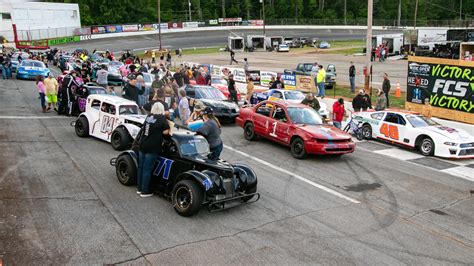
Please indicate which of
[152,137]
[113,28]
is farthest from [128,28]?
[152,137]

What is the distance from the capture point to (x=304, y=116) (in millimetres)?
14156

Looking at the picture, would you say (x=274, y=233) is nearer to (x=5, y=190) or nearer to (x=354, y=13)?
(x=5, y=190)

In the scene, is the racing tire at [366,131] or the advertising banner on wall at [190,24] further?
the advertising banner on wall at [190,24]

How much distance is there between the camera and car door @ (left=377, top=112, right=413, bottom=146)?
1525cm

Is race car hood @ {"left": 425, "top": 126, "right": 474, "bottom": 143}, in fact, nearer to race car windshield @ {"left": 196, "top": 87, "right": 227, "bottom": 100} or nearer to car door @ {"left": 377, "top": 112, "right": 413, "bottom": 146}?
car door @ {"left": 377, "top": 112, "right": 413, "bottom": 146}

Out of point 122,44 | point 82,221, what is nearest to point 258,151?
point 82,221

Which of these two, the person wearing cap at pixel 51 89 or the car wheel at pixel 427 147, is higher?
the person wearing cap at pixel 51 89

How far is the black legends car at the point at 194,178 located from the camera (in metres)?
8.22

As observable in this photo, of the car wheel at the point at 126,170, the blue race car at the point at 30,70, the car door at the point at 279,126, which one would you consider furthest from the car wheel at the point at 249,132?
the blue race car at the point at 30,70

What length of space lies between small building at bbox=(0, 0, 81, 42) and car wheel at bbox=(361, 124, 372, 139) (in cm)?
7077

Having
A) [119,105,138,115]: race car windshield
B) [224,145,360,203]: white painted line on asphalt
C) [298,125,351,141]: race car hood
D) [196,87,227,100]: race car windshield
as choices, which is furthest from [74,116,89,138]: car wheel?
[298,125,351,141]: race car hood

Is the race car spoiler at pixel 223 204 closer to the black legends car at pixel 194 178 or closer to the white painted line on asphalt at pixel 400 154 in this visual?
the black legends car at pixel 194 178

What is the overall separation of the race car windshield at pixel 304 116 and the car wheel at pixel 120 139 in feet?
16.1

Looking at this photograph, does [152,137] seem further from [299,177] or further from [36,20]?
[36,20]
